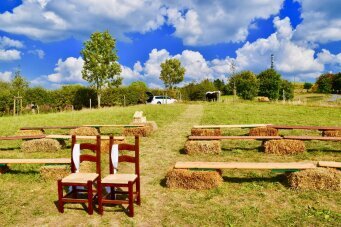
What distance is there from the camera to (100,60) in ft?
133

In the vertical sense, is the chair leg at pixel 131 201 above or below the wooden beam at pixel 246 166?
below

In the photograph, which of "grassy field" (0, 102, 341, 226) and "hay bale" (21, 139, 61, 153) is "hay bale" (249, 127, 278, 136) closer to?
"grassy field" (0, 102, 341, 226)

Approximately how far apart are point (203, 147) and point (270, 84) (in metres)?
57.4

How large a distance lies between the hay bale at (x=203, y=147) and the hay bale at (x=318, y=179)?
3623 mm

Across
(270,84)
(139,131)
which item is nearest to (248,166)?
(139,131)

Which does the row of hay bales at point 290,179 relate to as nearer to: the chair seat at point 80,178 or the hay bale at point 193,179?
the hay bale at point 193,179

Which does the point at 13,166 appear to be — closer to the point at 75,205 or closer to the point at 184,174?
the point at 75,205

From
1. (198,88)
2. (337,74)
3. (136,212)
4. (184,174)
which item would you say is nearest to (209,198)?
(184,174)

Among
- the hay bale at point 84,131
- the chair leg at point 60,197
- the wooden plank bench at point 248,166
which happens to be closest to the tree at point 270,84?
the hay bale at point 84,131

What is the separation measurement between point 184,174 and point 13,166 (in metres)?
4.89

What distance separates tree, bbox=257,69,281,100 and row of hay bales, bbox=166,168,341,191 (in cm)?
5929

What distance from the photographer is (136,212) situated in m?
5.87

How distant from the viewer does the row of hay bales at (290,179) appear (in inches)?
257

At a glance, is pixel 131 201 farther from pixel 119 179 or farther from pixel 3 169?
pixel 3 169
